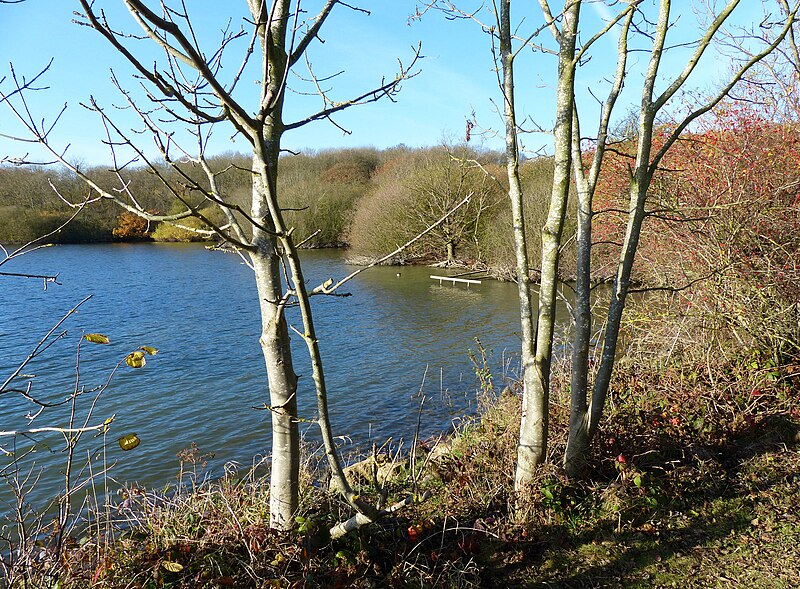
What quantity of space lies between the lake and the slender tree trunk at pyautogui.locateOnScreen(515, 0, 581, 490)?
1626mm

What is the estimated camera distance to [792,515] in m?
4.25

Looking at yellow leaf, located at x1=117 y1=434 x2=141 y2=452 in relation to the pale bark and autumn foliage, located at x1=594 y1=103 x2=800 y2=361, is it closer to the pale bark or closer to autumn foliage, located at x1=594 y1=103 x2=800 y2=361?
the pale bark

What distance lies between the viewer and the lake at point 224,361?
873cm

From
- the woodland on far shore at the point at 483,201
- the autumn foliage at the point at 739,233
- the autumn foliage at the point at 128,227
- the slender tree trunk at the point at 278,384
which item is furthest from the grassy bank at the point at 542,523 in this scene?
the autumn foliage at the point at 128,227

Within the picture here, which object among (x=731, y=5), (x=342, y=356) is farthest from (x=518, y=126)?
(x=342, y=356)

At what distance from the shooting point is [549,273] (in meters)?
4.24

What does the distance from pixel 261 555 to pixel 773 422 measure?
16.1ft

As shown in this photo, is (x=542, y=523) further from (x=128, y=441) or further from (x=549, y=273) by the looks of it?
(x=128, y=441)

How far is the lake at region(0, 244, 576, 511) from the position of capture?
28.7ft

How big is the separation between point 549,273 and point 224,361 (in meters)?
10.1

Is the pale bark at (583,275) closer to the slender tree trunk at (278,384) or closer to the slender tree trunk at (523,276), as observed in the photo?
the slender tree trunk at (523,276)

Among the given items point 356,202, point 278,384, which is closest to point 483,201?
point 278,384

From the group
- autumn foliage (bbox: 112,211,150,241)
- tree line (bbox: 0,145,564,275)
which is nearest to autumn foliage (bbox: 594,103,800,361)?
tree line (bbox: 0,145,564,275)

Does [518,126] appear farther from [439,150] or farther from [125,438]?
[439,150]
